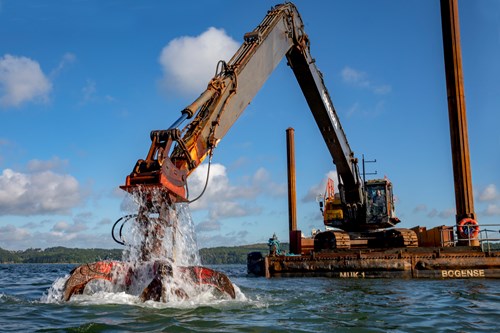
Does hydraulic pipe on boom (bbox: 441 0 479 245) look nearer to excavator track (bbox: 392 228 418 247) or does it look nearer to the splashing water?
excavator track (bbox: 392 228 418 247)

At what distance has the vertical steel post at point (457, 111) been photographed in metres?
23.8

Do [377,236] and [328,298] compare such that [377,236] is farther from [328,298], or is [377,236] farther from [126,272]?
[126,272]

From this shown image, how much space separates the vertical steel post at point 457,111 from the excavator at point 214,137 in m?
4.80

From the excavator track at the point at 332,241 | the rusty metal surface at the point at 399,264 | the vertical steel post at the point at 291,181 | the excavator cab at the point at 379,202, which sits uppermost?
the vertical steel post at the point at 291,181

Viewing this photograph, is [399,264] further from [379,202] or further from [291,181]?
[291,181]

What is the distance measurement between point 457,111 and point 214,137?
18407mm

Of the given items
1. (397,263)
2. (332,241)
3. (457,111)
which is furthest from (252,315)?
(457,111)

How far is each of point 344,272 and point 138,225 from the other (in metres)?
12.6

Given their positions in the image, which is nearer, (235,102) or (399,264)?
(235,102)

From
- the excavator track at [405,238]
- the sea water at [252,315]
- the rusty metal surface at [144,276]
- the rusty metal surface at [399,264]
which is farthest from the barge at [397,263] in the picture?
the rusty metal surface at [144,276]

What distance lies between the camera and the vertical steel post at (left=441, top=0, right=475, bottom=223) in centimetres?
2383

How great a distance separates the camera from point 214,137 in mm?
10422

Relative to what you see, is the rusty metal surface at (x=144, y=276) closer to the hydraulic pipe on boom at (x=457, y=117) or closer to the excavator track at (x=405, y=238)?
the excavator track at (x=405, y=238)

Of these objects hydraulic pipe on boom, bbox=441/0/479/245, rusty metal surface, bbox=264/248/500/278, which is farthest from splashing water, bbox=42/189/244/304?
hydraulic pipe on boom, bbox=441/0/479/245
